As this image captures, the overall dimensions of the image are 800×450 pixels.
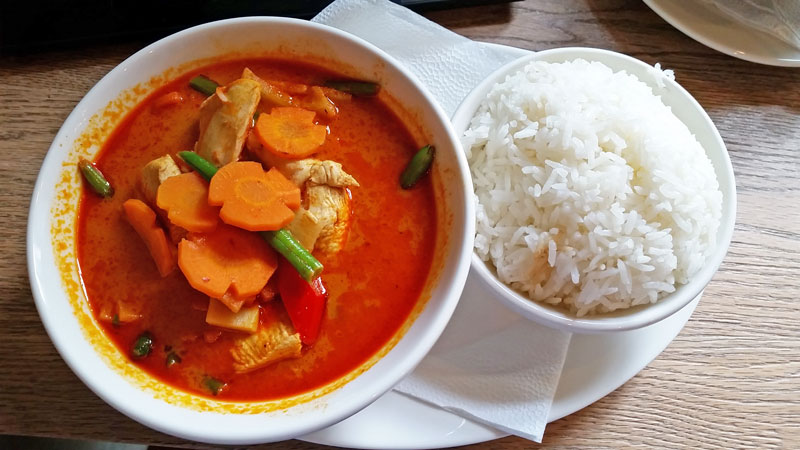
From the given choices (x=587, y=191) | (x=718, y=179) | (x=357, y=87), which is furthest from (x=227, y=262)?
(x=718, y=179)

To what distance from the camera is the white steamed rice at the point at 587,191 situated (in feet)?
6.07

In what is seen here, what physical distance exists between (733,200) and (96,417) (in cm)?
200

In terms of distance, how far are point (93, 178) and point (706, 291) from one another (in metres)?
1.92

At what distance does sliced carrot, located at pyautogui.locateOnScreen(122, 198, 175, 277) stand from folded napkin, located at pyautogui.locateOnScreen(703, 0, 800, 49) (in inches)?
87.1

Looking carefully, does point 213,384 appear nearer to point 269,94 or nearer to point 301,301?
point 301,301

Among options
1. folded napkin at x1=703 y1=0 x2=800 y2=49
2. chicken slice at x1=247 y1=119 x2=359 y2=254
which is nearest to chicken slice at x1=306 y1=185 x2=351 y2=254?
chicken slice at x1=247 y1=119 x2=359 y2=254

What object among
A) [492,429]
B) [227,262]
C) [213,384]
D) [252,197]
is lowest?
[492,429]

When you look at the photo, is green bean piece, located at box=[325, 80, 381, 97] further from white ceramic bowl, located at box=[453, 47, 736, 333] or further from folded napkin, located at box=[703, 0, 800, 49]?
folded napkin, located at box=[703, 0, 800, 49]

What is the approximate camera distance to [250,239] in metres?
1.65

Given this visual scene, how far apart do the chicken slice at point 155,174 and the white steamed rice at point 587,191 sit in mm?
885

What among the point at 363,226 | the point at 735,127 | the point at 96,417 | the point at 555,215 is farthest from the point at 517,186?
the point at 96,417

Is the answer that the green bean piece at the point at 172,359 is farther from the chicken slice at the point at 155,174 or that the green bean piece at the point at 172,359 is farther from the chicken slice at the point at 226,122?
the chicken slice at the point at 226,122

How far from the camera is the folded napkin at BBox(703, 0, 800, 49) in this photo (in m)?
2.41

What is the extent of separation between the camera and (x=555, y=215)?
Answer: 1.89 meters
